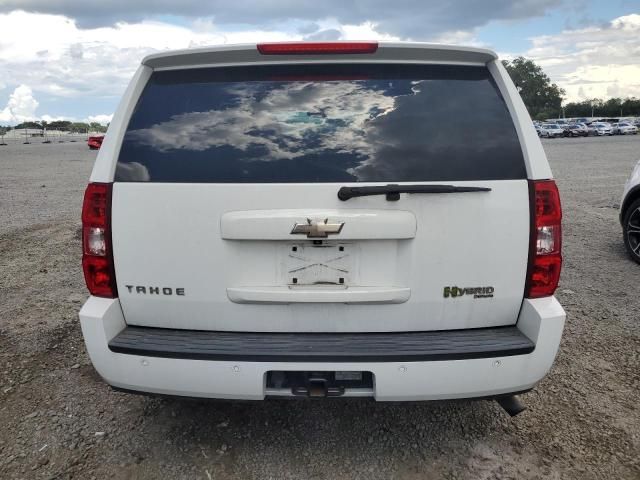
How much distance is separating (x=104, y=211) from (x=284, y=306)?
96 centimetres

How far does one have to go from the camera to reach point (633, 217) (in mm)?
6414

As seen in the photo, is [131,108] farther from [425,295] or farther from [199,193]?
[425,295]

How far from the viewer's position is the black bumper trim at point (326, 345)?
2332mm

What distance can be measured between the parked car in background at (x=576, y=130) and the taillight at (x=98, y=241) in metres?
64.6

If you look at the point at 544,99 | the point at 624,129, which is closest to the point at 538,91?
the point at 544,99

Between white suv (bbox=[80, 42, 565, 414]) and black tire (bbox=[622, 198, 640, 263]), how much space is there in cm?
476

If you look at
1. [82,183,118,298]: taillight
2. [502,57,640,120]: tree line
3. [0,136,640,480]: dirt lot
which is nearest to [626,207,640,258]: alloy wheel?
[0,136,640,480]: dirt lot

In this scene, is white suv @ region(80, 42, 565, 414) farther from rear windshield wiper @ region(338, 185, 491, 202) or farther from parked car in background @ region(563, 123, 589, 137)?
parked car in background @ region(563, 123, 589, 137)

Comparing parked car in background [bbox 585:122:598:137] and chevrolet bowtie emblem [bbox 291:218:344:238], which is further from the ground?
chevrolet bowtie emblem [bbox 291:218:344:238]

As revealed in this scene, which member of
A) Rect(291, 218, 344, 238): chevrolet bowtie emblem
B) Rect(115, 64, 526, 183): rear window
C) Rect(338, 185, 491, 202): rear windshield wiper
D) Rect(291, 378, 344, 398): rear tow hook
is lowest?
Rect(291, 378, 344, 398): rear tow hook

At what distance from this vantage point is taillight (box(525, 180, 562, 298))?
2.41 meters

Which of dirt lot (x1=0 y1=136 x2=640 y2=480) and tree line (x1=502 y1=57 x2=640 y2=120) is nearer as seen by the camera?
dirt lot (x1=0 y1=136 x2=640 y2=480)

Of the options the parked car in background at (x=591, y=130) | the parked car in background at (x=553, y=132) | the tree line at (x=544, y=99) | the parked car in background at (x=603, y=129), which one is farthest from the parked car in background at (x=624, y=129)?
the tree line at (x=544, y=99)

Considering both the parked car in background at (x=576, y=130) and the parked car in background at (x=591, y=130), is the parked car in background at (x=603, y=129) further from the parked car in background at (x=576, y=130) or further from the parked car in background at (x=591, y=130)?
the parked car in background at (x=576, y=130)
